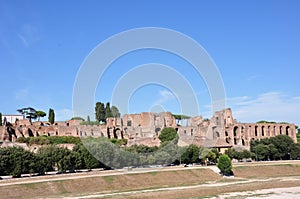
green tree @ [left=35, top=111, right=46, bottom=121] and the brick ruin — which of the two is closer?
the brick ruin

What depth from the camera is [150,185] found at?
37031 millimetres

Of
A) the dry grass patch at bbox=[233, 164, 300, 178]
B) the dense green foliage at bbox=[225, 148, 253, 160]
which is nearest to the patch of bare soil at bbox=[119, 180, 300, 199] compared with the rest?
the dry grass patch at bbox=[233, 164, 300, 178]

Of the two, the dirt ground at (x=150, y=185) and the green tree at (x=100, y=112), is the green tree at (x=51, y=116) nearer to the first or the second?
the green tree at (x=100, y=112)

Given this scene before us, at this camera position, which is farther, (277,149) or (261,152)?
(277,149)

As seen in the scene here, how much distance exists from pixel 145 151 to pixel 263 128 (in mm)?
38634

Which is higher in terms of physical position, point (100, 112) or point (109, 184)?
point (100, 112)

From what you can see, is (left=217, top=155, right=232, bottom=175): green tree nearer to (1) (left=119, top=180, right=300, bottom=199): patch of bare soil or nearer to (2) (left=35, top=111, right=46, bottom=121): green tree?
(1) (left=119, top=180, right=300, bottom=199): patch of bare soil

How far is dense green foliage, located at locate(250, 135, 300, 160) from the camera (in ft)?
203

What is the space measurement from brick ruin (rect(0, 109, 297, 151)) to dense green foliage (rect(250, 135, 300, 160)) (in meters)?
5.25

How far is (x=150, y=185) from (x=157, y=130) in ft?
151

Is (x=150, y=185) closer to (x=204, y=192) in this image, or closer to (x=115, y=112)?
(x=204, y=192)

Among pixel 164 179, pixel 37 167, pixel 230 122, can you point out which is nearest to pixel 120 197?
pixel 164 179

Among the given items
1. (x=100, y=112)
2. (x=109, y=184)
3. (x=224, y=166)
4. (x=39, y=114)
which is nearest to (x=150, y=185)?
(x=109, y=184)

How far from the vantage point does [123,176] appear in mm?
38469
